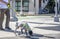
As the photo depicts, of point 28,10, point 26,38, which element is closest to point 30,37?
point 26,38

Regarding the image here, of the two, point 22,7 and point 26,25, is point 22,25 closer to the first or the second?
point 26,25

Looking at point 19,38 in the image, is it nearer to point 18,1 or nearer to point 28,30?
point 28,30

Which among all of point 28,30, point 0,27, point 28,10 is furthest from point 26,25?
point 28,10

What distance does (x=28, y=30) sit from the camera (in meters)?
9.14

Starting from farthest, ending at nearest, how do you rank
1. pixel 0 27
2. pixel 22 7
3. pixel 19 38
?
pixel 22 7 → pixel 0 27 → pixel 19 38

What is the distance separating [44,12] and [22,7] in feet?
8.73

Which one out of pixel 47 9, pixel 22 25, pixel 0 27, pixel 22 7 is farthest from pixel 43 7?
pixel 22 25

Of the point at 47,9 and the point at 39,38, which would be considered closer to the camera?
the point at 39,38

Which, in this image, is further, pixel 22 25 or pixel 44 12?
pixel 44 12

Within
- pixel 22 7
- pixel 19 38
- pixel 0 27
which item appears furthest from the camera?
pixel 22 7

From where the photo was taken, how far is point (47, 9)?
98.3 ft

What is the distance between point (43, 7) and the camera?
98.3ft

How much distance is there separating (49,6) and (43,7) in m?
0.86

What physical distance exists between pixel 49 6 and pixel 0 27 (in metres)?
19.3
